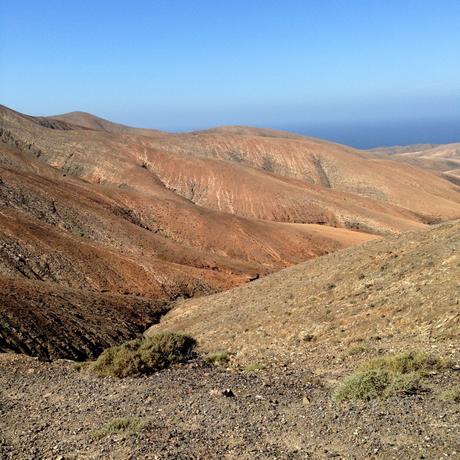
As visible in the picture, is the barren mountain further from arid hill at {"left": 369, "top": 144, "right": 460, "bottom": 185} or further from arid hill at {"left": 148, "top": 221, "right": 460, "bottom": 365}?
arid hill at {"left": 369, "top": 144, "right": 460, "bottom": 185}

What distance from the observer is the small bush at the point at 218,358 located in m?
13.8

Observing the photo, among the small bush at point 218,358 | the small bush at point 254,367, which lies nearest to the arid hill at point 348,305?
the small bush at point 218,358

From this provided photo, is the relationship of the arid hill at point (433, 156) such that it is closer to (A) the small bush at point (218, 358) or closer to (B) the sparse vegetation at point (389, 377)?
(A) the small bush at point (218, 358)

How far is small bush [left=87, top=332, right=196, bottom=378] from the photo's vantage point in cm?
1280

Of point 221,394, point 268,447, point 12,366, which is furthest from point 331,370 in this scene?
point 12,366

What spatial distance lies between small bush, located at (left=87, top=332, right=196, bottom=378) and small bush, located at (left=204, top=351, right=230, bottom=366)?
2.07 ft

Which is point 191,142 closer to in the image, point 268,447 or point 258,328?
point 258,328

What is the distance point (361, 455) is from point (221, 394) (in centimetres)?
371

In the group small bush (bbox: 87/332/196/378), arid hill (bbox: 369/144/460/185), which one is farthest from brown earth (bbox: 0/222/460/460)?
arid hill (bbox: 369/144/460/185)

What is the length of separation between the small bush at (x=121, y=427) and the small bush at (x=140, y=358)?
318 centimetres

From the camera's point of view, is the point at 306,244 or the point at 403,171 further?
the point at 403,171

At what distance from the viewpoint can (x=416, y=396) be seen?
9.30m

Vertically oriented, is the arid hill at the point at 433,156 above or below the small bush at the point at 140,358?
above

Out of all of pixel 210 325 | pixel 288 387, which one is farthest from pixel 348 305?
pixel 288 387
